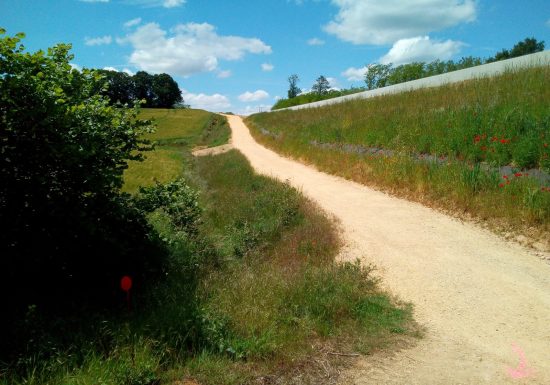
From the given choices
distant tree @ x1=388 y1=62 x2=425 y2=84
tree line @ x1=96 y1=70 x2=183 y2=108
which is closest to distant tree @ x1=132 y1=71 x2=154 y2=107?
tree line @ x1=96 y1=70 x2=183 y2=108

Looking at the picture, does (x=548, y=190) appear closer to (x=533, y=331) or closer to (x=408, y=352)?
(x=533, y=331)

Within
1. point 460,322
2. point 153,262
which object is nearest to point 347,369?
point 460,322

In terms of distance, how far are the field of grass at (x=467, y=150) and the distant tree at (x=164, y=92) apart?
103m

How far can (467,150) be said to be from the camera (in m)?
9.59

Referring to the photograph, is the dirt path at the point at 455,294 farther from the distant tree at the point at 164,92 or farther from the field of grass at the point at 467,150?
the distant tree at the point at 164,92

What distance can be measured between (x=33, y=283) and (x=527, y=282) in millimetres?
6466

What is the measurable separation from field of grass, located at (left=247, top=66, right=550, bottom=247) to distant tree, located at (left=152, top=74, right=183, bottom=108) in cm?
10336

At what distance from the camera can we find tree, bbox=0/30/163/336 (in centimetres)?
425

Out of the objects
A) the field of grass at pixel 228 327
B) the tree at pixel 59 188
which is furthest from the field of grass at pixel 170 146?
the field of grass at pixel 228 327

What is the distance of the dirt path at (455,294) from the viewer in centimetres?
353

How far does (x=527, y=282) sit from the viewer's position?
5.12m

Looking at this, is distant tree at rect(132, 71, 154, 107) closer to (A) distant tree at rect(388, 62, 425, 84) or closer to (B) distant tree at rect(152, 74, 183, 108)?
(B) distant tree at rect(152, 74, 183, 108)

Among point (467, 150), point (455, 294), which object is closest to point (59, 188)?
point (455, 294)

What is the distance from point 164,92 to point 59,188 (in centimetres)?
11371
